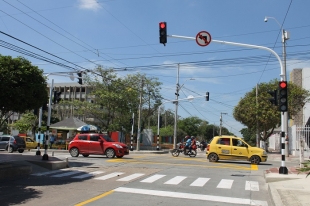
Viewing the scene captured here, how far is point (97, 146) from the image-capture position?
24422 millimetres

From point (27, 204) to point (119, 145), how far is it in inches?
622

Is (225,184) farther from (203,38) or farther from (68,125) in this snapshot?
→ (68,125)

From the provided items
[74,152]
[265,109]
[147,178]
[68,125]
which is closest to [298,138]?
[265,109]

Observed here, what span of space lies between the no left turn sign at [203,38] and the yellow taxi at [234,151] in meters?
9.34

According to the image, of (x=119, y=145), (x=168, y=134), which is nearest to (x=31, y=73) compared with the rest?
(x=119, y=145)

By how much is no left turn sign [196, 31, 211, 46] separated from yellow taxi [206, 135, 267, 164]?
9.34 meters

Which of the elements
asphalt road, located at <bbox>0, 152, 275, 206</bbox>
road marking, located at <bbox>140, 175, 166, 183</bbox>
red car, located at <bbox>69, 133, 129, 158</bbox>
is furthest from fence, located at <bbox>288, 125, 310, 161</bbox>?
road marking, located at <bbox>140, 175, 166, 183</bbox>

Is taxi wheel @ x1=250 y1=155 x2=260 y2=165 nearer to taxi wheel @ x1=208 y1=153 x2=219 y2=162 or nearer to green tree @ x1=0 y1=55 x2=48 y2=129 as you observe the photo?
taxi wheel @ x1=208 y1=153 x2=219 y2=162

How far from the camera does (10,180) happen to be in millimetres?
12688

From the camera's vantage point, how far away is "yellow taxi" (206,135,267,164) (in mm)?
21766

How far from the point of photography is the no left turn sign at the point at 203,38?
1470 centimetres

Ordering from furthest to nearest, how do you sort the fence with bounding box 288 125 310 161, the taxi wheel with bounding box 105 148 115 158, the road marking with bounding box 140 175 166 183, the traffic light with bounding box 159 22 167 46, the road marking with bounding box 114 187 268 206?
the fence with bounding box 288 125 310 161
the taxi wheel with bounding box 105 148 115 158
the traffic light with bounding box 159 22 167 46
the road marking with bounding box 140 175 166 183
the road marking with bounding box 114 187 268 206

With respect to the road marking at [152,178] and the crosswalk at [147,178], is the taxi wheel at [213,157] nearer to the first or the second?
the crosswalk at [147,178]

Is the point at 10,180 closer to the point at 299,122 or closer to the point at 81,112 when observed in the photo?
the point at 81,112
